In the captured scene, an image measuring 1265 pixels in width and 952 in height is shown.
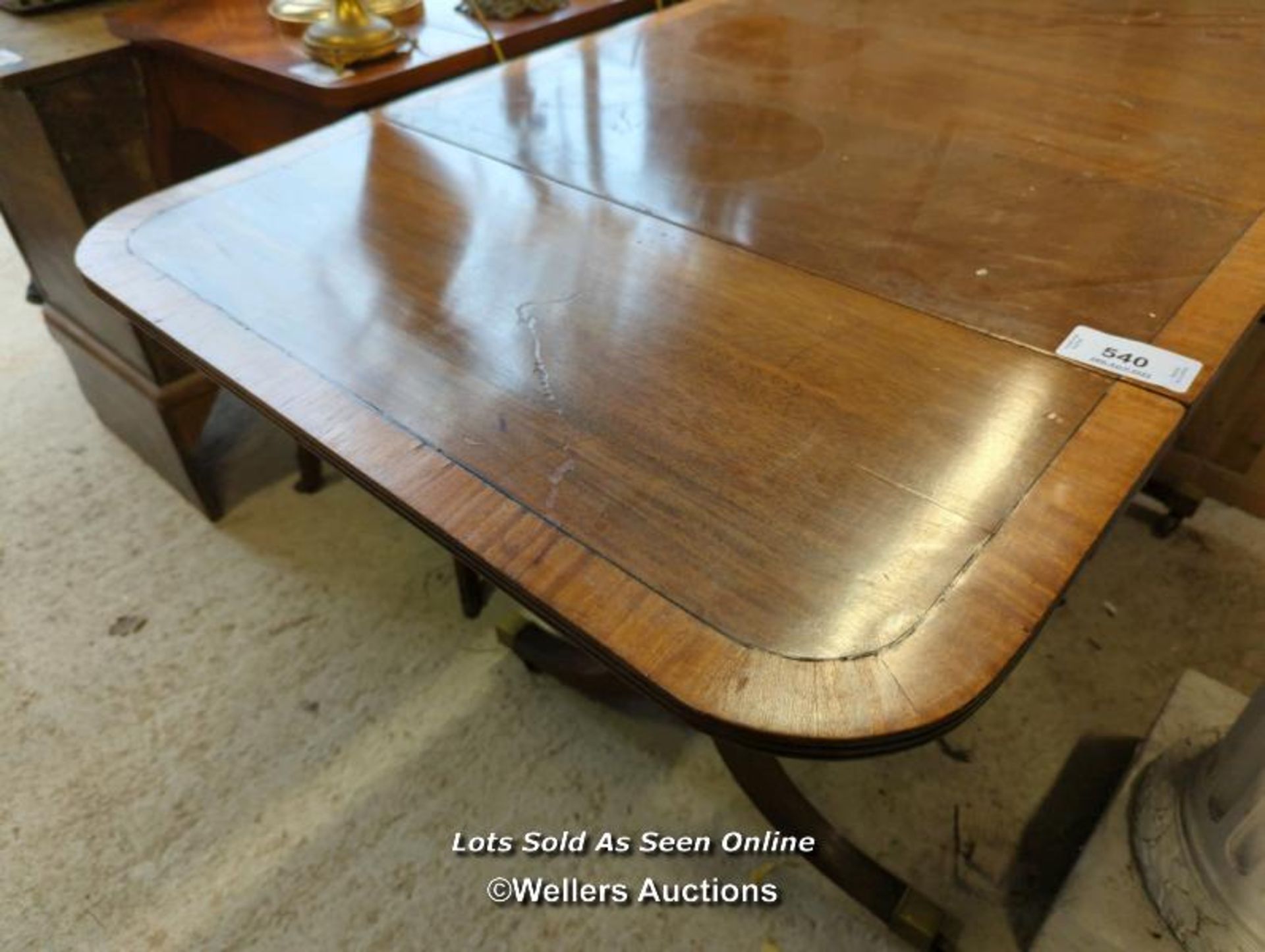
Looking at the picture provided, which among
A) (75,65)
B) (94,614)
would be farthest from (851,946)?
(75,65)

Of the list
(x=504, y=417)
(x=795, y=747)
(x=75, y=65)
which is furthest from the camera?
(x=75, y=65)

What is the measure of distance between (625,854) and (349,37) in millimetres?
1100

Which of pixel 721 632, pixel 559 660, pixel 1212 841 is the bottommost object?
pixel 559 660

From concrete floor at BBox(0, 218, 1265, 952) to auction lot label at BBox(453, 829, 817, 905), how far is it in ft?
0.04

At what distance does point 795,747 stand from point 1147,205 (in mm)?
637

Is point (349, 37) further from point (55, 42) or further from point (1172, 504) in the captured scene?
point (1172, 504)

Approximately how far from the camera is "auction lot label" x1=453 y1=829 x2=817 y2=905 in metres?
1.09

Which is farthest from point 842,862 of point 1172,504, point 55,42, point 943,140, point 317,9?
point 55,42

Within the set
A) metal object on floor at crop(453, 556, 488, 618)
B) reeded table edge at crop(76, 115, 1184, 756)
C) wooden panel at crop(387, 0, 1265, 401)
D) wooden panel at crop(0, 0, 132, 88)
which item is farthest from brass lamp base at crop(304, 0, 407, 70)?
metal object on floor at crop(453, 556, 488, 618)

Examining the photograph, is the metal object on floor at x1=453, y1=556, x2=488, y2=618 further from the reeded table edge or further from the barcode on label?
the barcode on label

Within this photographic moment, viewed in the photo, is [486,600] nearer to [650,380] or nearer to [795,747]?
[650,380]

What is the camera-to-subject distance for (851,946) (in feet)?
3.43

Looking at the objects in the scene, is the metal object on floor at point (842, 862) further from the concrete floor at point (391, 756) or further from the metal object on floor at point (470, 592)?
the metal object on floor at point (470, 592)

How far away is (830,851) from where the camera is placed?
104 cm
